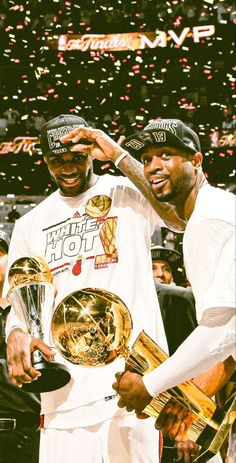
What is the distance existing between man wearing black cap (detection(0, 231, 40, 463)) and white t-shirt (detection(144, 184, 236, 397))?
181 cm

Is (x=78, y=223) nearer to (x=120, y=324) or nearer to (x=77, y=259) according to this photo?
(x=77, y=259)

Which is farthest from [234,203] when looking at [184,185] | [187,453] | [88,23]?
[88,23]

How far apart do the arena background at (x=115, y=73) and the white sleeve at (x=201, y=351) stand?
38.2ft

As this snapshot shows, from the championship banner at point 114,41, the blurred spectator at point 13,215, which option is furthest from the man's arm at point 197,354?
the championship banner at point 114,41

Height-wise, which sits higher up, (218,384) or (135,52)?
(135,52)

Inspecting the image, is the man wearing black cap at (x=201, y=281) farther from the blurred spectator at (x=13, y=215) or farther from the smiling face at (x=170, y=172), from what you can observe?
the blurred spectator at (x=13, y=215)

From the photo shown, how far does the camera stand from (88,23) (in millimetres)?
15172

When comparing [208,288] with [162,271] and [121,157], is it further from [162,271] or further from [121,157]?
[162,271]

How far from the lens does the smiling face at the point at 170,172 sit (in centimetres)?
227

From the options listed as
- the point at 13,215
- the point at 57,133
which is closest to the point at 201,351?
the point at 57,133

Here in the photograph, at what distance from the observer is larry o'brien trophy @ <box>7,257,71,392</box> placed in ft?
8.22

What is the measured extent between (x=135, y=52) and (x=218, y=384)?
1328cm

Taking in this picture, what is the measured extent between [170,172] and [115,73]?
1248 cm

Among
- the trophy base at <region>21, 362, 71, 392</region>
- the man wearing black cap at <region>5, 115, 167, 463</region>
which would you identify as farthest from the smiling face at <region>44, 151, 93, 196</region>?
the trophy base at <region>21, 362, 71, 392</region>
